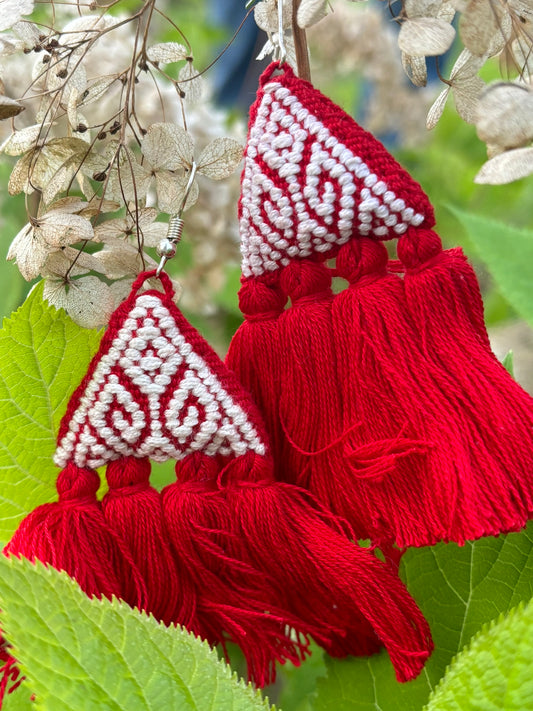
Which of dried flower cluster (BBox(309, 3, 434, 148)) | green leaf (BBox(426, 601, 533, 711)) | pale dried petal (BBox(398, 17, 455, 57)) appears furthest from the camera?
dried flower cluster (BBox(309, 3, 434, 148))

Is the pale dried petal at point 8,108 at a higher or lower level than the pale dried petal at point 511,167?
higher

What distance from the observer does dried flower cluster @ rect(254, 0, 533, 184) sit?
312 millimetres

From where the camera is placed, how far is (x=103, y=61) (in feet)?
2.34

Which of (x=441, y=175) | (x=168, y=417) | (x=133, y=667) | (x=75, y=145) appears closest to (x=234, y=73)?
(x=441, y=175)

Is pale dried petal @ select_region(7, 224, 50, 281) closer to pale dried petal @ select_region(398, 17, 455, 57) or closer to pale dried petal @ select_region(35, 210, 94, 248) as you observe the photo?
pale dried petal @ select_region(35, 210, 94, 248)

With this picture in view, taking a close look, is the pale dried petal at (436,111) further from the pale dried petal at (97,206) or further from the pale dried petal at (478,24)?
the pale dried petal at (97,206)

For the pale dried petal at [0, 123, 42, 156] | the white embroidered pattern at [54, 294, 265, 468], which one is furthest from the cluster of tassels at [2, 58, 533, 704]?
the pale dried petal at [0, 123, 42, 156]

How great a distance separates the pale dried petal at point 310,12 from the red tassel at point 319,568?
21cm

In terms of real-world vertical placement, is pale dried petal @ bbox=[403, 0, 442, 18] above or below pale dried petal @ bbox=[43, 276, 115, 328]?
above

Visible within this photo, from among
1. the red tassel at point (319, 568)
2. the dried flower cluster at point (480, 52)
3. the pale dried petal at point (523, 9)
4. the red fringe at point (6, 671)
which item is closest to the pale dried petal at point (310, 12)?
the dried flower cluster at point (480, 52)

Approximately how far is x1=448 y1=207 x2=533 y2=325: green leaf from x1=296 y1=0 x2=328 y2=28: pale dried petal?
0.12m

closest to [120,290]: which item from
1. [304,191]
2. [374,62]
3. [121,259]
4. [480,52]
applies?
[121,259]

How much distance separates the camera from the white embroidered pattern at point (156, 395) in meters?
0.38

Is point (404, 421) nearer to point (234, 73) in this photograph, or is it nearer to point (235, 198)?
point (235, 198)
